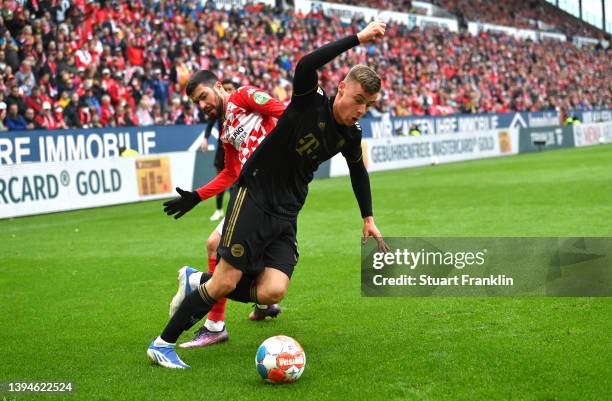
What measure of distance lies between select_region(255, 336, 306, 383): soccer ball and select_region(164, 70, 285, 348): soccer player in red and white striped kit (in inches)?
39.0

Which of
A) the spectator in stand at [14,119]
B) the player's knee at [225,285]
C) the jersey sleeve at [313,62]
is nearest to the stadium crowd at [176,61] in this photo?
the spectator in stand at [14,119]

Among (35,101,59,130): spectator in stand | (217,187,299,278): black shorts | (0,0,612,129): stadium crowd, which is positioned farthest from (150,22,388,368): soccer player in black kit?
(35,101,59,130): spectator in stand

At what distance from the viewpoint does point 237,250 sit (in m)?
5.66

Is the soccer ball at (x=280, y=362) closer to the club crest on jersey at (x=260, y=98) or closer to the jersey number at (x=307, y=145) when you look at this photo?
the jersey number at (x=307, y=145)

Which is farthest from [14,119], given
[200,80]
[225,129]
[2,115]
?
[200,80]

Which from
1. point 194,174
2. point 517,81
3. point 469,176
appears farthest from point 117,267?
point 517,81

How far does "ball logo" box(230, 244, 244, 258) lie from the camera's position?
18.6 ft

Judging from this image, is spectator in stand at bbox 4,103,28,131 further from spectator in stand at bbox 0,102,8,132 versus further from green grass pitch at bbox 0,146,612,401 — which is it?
green grass pitch at bbox 0,146,612,401

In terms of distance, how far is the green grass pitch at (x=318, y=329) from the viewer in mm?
5223

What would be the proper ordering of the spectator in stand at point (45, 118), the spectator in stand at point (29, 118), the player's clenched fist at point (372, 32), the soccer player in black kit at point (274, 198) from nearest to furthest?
the player's clenched fist at point (372, 32), the soccer player in black kit at point (274, 198), the spectator in stand at point (29, 118), the spectator in stand at point (45, 118)

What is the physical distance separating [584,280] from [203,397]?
383 centimetres

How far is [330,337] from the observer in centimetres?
660

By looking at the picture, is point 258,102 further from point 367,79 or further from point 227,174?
point 367,79

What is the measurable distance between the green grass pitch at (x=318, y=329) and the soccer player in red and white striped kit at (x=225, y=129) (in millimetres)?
264
